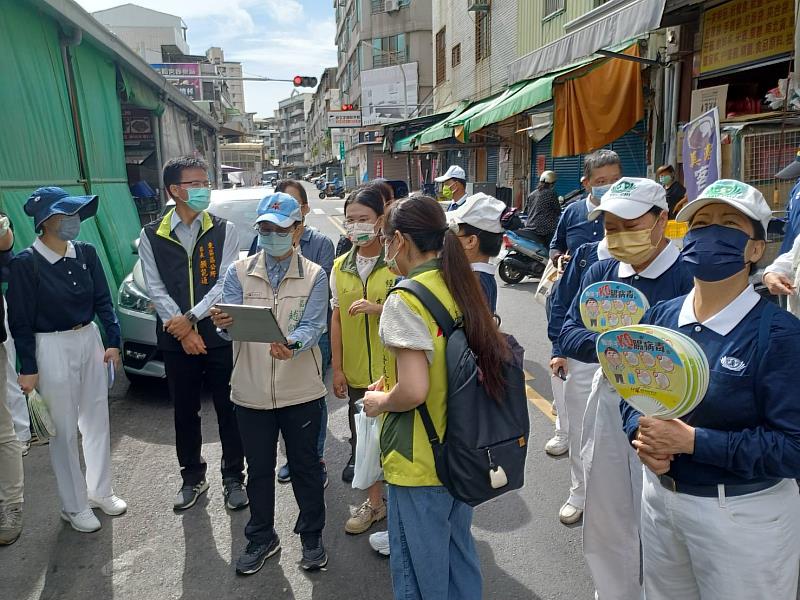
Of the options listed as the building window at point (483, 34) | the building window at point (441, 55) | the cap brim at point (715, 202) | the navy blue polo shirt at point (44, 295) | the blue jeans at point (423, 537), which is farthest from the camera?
the building window at point (441, 55)

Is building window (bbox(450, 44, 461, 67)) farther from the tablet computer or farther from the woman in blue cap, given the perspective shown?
the tablet computer

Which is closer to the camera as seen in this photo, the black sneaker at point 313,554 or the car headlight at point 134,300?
the black sneaker at point 313,554

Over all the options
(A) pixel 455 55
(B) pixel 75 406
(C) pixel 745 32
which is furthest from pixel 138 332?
(A) pixel 455 55

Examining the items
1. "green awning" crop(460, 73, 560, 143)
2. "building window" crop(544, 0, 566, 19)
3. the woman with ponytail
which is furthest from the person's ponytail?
"building window" crop(544, 0, 566, 19)

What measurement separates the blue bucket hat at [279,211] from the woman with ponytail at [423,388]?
963 millimetres

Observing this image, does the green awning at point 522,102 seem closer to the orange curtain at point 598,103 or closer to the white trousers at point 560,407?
the orange curtain at point 598,103

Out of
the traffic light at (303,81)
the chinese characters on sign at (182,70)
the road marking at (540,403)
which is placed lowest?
the road marking at (540,403)

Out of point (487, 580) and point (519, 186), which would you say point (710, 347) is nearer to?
point (487, 580)

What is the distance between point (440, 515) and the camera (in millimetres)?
2133

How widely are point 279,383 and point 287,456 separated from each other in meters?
0.39

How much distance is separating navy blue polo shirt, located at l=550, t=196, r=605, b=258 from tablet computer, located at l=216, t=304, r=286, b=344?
7.01 feet

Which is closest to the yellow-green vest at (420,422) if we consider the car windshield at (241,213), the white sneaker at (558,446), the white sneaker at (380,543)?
the white sneaker at (380,543)

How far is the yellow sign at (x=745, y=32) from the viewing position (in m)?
6.72

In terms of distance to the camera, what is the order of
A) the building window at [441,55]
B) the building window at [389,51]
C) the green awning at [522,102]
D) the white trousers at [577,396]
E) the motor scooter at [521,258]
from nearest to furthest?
the white trousers at [577,396] → the green awning at [522,102] → the motor scooter at [521,258] → the building window at [441,55] → the building window at [389,51]
